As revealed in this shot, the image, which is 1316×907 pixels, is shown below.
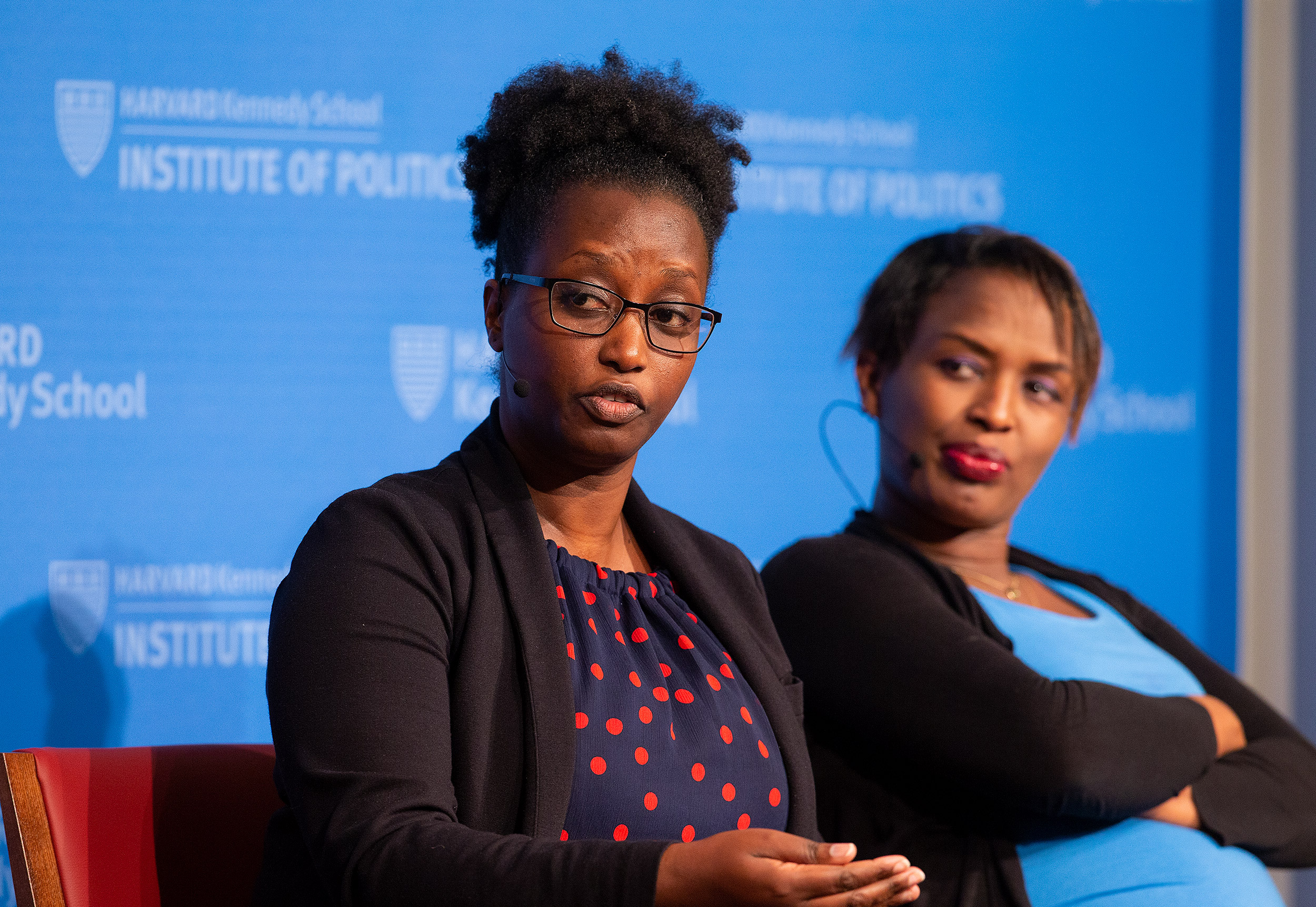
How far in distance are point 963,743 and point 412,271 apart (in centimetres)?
135

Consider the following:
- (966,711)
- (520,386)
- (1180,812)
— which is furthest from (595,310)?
(1180,812)

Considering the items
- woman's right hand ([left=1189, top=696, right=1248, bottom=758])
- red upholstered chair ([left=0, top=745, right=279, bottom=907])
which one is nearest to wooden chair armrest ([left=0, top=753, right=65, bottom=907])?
red upholstered chair ([left=0, top=745, right=279, bottom=907])

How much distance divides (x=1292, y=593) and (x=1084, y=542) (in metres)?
0.61

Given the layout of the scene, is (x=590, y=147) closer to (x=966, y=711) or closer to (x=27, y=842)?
(x=966, y=711)

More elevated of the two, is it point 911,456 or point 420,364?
point 420,364

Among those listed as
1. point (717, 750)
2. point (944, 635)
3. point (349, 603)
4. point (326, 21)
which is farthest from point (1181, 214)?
point (349, 603)

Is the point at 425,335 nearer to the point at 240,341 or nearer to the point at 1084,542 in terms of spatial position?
the point at 240,341

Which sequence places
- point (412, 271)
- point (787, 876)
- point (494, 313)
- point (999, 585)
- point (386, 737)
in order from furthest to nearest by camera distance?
1. point (412, 271)
2. point (999, 585)
3. point (494, 313)
4. point (386, 737)
5. point (787, 876)

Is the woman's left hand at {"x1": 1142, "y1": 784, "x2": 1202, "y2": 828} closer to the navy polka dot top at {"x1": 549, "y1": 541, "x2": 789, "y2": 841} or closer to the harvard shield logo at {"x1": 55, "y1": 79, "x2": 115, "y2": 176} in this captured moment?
the navy polka dot top at {"x1": 549, "y1": 541, "x2": 789, "y2": 841}

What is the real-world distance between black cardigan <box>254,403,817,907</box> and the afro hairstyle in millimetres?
275

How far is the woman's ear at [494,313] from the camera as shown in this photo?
1.31 m

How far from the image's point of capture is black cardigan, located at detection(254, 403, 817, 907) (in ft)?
3.21

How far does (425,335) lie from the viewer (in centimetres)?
229

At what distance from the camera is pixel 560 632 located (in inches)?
46.9
